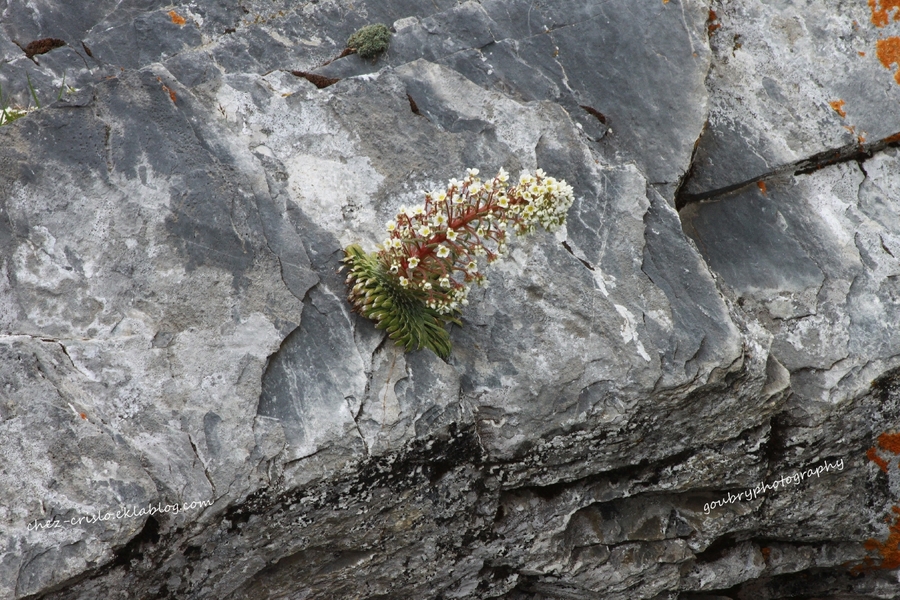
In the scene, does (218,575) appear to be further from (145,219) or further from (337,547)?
(145,219)

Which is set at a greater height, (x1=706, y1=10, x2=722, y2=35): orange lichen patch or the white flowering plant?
(x1=706, y1=10, x2=722, y2=35): orange lichen patch

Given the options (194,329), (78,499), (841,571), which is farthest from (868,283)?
(78,499)

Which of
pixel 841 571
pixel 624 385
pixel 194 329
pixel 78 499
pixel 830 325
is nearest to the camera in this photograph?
pixel 78 499

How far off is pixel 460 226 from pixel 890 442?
194 inches

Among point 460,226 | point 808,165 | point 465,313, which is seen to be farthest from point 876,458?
point 460,226

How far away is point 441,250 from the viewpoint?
4.98 meters

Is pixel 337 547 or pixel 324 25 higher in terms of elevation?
pixel 324 25

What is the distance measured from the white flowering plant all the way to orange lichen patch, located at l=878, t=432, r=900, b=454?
4229 millimetres

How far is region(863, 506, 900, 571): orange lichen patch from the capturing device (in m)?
7.27

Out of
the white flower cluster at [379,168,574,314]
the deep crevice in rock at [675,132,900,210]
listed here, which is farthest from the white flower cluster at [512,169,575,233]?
the deep crevice in rock at [675,132,900,210]

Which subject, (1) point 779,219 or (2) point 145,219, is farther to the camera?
(1) point 779,219

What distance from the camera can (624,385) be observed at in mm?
5672

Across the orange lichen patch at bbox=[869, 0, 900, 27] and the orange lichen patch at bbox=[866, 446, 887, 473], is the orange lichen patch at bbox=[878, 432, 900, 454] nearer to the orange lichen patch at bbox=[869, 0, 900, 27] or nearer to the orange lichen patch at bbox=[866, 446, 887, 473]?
the orange lichen patch at bbox=[866, 446, 887, 473]

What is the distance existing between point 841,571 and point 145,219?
812cm
